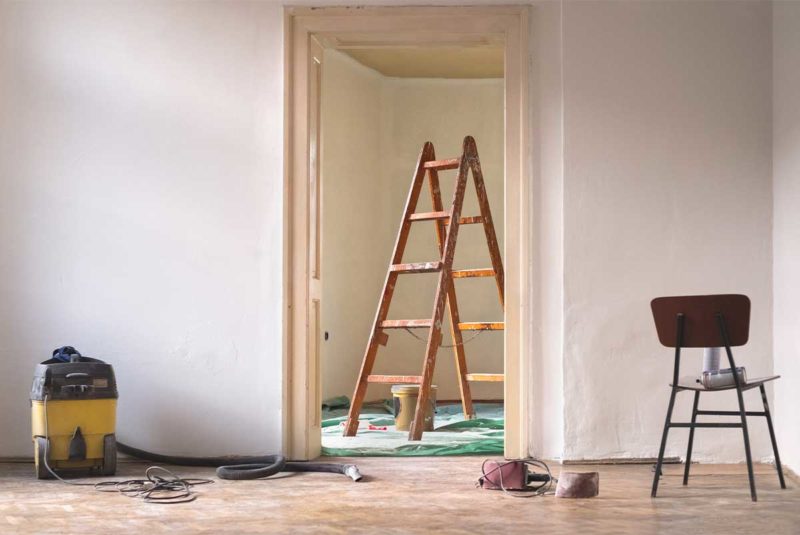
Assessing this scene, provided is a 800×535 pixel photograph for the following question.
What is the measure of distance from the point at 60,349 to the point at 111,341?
39 cm

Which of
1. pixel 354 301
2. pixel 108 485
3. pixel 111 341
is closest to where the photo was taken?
pixel 108 485

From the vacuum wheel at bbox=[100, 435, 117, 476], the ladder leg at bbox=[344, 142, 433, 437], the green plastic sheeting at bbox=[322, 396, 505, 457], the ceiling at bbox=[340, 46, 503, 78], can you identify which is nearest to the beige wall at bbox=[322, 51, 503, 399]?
the ceiling at bbox=[340, 46, 503, 78]

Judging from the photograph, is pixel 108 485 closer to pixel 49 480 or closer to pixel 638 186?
pixel 49 480

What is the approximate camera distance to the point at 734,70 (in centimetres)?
550

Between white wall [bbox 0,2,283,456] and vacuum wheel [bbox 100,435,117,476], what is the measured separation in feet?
1.61

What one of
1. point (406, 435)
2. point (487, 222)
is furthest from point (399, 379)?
point (487, 222)

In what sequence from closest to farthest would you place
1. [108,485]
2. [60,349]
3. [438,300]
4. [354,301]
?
[108,485] < [60,349] < [438,300] < [354,301]

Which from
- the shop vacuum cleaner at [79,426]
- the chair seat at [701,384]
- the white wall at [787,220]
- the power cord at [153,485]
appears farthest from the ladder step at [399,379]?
the white wall at [787,220]

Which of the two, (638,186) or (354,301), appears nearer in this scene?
(638,186)

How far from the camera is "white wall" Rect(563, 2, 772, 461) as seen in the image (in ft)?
17.9

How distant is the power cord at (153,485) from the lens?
4500 millimetres

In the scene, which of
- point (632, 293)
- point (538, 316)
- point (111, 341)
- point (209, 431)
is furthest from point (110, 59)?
point (632, 293)

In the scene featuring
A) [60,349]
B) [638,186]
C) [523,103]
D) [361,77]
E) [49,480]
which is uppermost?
[361,77]

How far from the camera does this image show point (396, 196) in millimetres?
9641
